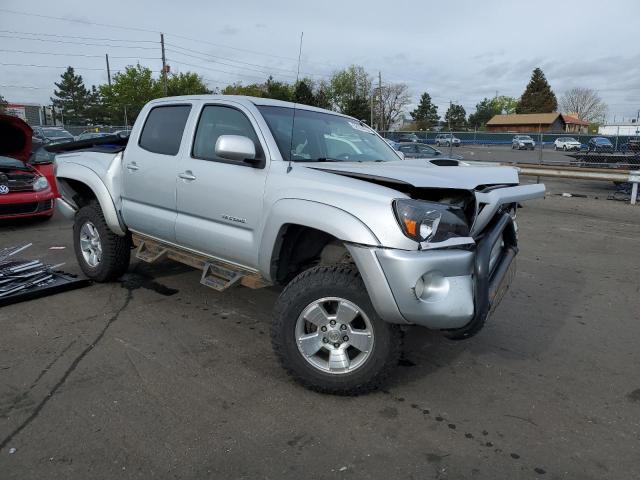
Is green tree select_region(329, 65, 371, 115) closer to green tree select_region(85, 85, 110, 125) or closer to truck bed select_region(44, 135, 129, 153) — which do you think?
green tree select_region(85, 85, 110, 125)

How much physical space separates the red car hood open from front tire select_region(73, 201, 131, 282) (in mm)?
4553

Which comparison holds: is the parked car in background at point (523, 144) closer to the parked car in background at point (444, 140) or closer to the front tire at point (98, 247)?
the parked car in background at point (444, 140)

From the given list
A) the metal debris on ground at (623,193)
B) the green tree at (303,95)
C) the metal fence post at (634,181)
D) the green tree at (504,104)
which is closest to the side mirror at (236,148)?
the green tree at (303,95)

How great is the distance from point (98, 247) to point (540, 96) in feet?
329

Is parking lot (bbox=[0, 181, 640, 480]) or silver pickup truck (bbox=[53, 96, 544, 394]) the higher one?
silver pickup truck (bbox=[53, 96, 544, 394])

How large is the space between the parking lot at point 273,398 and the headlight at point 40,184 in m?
4.54

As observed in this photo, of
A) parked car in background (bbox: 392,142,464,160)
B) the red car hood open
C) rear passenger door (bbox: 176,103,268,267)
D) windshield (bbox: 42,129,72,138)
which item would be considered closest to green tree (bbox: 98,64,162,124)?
windshield (bbox: 42,129,72,138)

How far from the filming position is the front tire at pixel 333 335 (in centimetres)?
305

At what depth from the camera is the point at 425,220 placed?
286cm

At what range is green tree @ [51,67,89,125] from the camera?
8800cm

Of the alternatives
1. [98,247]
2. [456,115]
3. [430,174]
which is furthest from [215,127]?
[456,115]

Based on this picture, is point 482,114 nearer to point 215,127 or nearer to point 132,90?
point 132,90

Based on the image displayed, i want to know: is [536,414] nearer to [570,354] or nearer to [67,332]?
[570,354]

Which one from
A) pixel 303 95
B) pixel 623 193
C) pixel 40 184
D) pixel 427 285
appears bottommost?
pixel 623 193
